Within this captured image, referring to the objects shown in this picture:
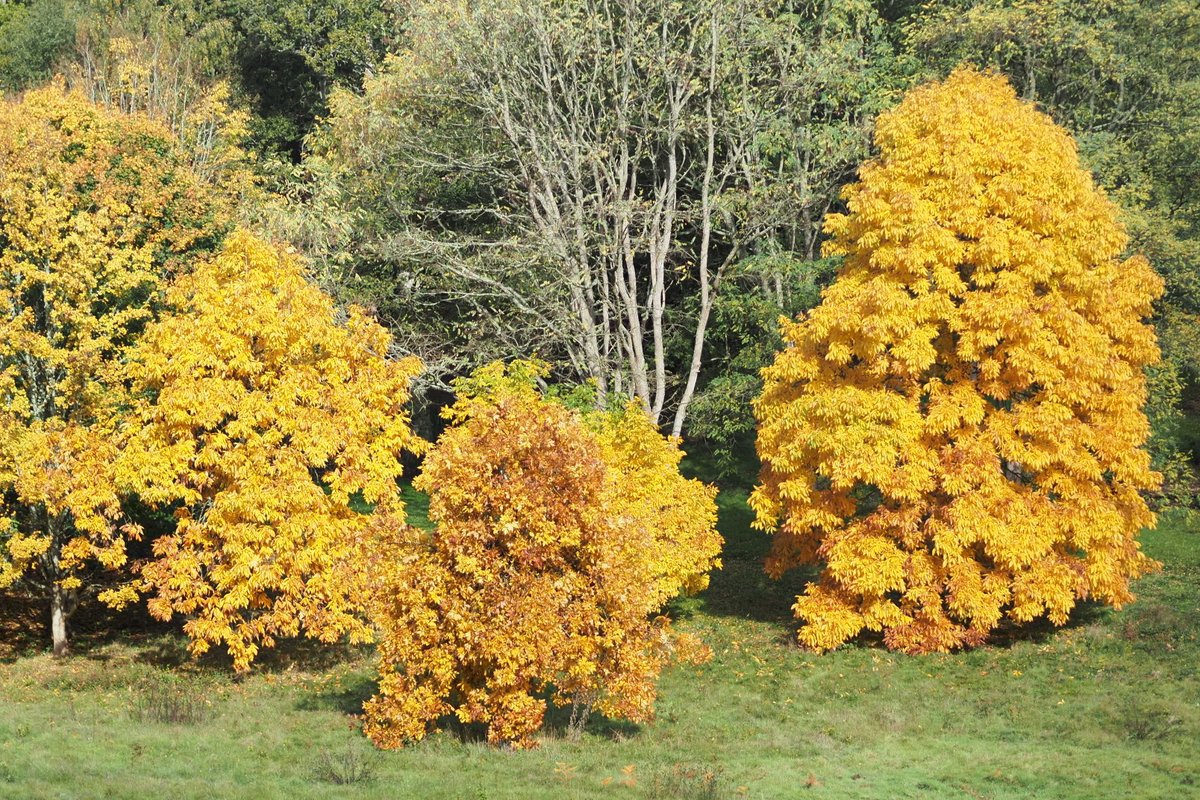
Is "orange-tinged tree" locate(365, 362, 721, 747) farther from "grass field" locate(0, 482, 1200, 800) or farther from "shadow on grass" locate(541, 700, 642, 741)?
"shadow on grass" locate(541, 700, 642, 741)

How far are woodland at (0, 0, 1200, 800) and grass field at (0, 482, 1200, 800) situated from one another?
142mm

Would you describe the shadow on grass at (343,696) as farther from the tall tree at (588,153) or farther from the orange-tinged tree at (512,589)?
the tall tree at (588,153)

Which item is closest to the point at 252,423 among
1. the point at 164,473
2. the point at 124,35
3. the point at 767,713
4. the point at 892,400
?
the point at 164,473

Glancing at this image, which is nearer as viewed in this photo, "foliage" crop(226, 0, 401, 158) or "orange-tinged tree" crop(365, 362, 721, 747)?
"orange-tinged tree" crop(365, 362, 721, 747)

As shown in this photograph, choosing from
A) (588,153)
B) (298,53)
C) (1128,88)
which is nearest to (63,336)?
(588,153)

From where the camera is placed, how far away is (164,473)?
25.5 m

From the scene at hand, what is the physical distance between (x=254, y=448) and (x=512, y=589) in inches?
304

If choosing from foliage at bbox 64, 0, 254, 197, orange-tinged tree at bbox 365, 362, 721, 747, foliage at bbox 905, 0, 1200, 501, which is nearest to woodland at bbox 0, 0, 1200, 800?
orange-tinged tree at bbox 365, 362, 721, 747

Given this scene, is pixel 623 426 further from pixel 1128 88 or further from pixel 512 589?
pixel 1128 88

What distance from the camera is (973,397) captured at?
2861cm

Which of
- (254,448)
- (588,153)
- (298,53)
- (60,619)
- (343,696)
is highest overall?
(298,53)

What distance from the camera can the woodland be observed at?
2117 centimetres

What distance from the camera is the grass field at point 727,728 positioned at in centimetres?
1944

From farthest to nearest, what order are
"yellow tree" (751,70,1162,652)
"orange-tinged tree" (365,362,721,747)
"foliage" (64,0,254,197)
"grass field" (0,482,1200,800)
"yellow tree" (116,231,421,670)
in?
"foliage" (64,0,254,197) < "yellow tree" (751,70,1162,652) < "yellow tree" (116,231,421,670) < "orange-tinged tree" (365,362,721,747) < "grass field" (0,482,1200,800)
